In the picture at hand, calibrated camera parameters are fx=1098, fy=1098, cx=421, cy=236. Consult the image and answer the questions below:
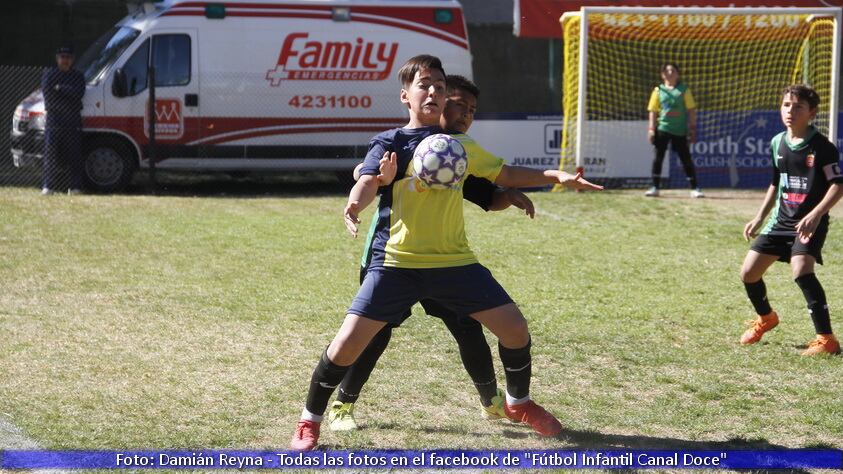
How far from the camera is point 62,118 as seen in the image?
14492mm

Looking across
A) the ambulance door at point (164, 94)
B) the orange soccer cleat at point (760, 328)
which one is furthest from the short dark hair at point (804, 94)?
the ambulance door at point (164, 94)

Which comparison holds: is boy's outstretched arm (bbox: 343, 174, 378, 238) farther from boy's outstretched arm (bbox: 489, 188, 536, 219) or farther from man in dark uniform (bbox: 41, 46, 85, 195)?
man in dark uniform (bbox: 41, 46, 85, 195)

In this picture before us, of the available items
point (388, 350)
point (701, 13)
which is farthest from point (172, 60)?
point (388, 350)

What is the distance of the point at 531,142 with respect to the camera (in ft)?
53.4

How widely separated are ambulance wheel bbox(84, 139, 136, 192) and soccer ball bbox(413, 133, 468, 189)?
1120cm

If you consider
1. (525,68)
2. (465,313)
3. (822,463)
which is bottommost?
(822,463)

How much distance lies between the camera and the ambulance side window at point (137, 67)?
49.0ft

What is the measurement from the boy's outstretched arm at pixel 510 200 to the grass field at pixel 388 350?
1.11 meters

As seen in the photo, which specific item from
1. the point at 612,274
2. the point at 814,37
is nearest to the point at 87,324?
the point at 612,274

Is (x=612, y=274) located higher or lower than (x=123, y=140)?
lower

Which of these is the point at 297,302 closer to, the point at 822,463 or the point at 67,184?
the point at 822,463

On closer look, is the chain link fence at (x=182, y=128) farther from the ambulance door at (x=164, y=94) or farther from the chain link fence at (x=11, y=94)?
the chain link fence at (x=11, y=94)

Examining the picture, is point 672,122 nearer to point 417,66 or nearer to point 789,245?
point 789,245

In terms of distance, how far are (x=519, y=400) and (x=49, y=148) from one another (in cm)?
1087
